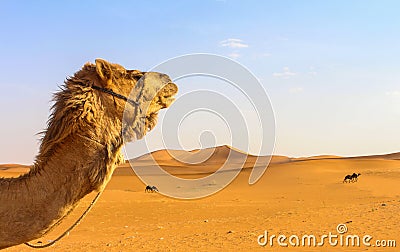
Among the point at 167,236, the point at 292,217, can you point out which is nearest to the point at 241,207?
the point at 292,217

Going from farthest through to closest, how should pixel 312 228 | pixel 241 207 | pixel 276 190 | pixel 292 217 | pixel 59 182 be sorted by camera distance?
pixel 276 190 → pixel 241 207 → pixel 292 217 → pixel 312 228 → pixel 59 182

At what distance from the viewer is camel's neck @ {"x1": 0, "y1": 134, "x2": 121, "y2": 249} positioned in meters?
2.88

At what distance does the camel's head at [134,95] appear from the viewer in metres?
3.11

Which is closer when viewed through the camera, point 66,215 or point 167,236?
point 66,215

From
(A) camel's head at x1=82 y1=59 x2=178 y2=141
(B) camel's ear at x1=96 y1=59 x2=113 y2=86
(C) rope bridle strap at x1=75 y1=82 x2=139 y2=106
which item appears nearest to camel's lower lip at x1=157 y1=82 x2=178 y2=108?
(A) camel's head at x1=82 y1=59 x2=178 y2=141

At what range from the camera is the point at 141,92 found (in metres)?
3.27

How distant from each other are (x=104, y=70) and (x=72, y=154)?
629mm

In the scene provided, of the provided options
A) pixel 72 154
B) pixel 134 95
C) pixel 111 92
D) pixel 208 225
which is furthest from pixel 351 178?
pixel 72 154

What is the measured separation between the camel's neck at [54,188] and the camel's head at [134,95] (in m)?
0.25

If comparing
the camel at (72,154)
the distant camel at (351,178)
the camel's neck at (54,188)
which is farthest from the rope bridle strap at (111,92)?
the distant camel at (351,178)

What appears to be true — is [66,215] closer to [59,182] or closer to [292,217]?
[59,182]

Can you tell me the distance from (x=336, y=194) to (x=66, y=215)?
98.1 ft

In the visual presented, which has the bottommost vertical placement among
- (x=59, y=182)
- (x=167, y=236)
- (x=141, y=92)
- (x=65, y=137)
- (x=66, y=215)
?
(x=167, y=236)

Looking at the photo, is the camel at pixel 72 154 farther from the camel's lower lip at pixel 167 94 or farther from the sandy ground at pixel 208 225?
the sandy ground at pixel 208 225
